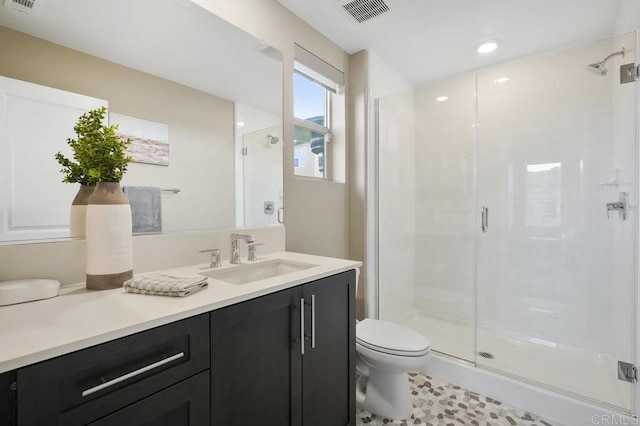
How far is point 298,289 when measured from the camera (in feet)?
3.70

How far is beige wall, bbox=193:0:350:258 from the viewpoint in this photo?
1605 mm

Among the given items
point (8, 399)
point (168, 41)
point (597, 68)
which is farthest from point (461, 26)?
point (8, 399)

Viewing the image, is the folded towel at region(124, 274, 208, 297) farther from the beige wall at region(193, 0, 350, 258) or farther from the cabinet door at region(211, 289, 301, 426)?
the beige wall at region(193, 0, 350, 258)

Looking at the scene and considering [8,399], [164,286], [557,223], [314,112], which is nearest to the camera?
[8,399]

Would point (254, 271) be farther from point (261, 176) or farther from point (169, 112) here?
point (169, 112)

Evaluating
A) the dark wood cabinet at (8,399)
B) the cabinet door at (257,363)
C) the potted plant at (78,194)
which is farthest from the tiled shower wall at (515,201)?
the dark wood cabinet at (8,399)

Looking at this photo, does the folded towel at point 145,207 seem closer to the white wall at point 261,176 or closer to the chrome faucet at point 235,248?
the chrome faucet at point 235,248

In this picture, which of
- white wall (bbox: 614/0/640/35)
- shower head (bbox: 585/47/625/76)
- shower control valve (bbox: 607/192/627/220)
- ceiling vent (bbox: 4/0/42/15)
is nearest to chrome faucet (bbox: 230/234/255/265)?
ceiling vent (bbox: 4/0/42/15)

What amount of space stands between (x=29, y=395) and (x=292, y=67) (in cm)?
184

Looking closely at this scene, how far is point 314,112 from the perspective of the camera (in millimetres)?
2150

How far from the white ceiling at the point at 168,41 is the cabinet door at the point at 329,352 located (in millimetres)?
1101

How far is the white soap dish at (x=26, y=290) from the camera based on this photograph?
828mm

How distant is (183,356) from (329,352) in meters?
0.68

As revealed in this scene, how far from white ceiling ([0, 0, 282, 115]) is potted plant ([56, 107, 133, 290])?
0.95ft
